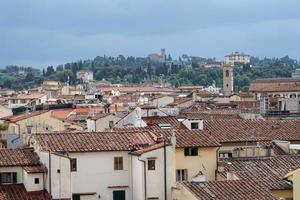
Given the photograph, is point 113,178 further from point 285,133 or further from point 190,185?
point 285,133

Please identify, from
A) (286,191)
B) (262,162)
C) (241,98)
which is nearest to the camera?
(286,191)

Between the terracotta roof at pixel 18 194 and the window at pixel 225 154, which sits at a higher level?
the window at pixel 225 154

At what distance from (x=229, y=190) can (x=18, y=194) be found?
28.7 ft

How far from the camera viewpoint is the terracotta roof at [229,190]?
1325 inches

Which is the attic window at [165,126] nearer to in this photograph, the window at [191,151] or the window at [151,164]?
the window at [191,151]

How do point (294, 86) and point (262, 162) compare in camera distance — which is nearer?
point (262, 162)

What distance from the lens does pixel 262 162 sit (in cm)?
3941

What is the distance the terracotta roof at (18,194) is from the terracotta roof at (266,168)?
27.4 ft

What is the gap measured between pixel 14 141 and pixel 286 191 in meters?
18.4

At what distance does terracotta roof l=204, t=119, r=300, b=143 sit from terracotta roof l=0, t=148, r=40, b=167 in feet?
39.8

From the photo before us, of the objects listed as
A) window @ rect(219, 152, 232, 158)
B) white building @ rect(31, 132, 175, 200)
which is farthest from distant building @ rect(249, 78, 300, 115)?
white building @ rect(31, 132, 175, 200)

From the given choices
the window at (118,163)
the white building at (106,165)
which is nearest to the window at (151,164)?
the white building at (106,165)

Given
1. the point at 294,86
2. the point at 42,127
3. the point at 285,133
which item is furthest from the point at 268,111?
the point at 294,86

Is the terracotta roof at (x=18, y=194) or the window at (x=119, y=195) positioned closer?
the terracotta roof at (x=18, y=194)
